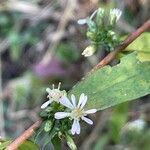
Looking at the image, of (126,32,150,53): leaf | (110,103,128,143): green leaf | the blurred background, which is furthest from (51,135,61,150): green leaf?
the blurred background

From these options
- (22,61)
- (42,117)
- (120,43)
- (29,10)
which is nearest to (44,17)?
(29,10)

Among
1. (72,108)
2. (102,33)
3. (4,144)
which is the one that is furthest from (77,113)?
(102,33)

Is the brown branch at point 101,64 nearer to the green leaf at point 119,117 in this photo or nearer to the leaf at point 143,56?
the leaf at point 143,56

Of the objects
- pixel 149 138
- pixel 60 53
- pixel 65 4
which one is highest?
pixel 65 4

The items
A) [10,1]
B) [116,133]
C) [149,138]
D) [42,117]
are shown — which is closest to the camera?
[42,117]

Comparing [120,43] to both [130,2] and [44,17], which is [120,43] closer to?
[130,2]

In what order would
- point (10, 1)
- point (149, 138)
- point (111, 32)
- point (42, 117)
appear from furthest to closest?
point (10, 1)
point (149, 138)
point (111, 32)
point (42, 117)

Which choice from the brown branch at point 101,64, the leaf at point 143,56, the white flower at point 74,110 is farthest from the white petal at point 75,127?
the leaf at point 143,56
